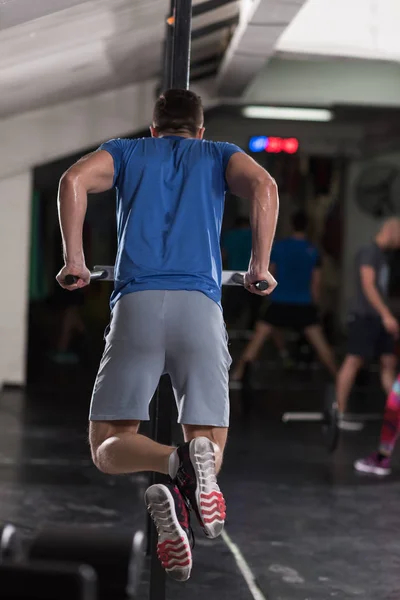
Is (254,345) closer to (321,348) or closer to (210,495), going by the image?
(321,348)

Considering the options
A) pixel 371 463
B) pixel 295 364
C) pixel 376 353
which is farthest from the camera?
pixel 295 364

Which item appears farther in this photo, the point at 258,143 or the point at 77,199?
the point at 258,143

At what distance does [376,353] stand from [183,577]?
438 centimetres

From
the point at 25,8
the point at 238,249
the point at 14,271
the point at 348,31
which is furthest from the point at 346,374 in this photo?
the point at 25,8

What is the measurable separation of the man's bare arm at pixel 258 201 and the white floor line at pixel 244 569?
1.28 metres

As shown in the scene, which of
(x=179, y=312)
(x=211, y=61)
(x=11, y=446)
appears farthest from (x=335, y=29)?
(x=179, y=312)

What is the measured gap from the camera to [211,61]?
26.6ft

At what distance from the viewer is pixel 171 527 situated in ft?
7.82

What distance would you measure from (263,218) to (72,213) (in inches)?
20.0

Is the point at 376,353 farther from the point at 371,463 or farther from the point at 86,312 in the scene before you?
the point at 86,312

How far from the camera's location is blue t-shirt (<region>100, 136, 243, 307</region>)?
2604 millimetres

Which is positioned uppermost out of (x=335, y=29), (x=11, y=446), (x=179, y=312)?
(x=335, y=29)

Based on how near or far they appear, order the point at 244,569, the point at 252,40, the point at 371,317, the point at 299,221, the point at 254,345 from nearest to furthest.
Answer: the point at 244,569, the point at 252,40, the point at 371,317, the point at 299,221, the point at 254,345

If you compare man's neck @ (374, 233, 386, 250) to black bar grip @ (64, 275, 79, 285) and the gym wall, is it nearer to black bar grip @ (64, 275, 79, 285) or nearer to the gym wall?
the gym wall
